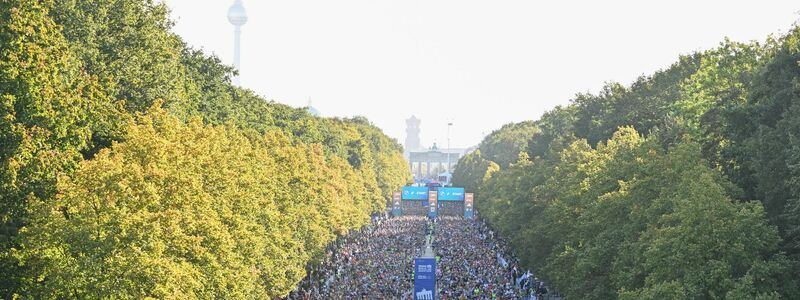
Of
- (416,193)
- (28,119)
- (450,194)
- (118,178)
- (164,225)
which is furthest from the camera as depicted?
(416,193)

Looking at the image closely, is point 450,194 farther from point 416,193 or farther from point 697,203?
point 697,203

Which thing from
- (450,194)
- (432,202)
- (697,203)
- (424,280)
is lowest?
(424,280)

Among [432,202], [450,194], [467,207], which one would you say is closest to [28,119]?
[467,207]

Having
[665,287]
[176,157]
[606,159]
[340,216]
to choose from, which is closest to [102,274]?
[176,157]

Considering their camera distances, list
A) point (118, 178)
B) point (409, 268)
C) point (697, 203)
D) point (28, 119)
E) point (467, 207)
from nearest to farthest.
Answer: point (28, 119), point (118, 178), point (697, 203), point (409, 268), point (467, 207)

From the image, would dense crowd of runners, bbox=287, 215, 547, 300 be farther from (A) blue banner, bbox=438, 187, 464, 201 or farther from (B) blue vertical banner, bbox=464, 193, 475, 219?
(A) blue banner, bbox=438, 187, 464, 201

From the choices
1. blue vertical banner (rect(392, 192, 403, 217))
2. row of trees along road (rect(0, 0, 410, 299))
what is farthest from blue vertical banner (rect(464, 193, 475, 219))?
row of trees along road (rect(0, 0, 410, 299))
